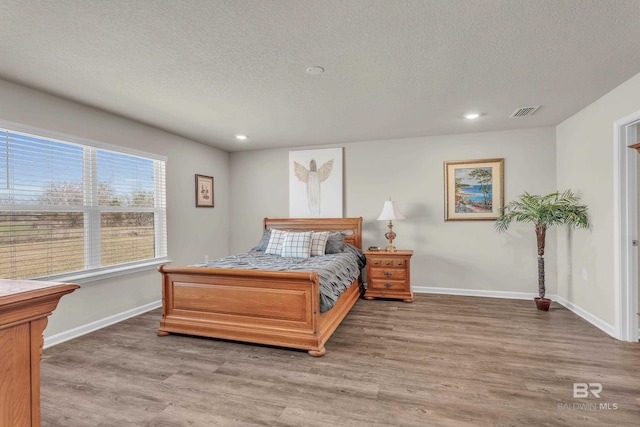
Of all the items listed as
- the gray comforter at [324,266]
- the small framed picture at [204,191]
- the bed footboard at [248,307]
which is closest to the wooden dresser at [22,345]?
the bed footboard at [248,307]

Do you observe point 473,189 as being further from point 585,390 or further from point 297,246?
point 585,390

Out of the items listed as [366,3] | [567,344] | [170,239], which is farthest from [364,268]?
[366,3]

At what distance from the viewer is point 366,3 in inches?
67.4

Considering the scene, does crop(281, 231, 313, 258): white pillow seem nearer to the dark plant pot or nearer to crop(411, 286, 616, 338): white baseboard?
crop(411, 286, 616, 338): white baseboard

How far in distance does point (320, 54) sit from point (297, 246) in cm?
253

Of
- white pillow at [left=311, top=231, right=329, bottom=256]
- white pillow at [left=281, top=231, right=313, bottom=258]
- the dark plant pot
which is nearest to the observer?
the dark plant pot

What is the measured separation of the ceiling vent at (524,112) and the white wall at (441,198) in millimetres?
724

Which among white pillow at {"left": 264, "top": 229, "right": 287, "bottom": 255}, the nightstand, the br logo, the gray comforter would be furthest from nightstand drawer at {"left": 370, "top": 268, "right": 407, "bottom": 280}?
the br logo

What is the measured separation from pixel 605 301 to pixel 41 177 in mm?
5628

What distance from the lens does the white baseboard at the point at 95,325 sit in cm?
290

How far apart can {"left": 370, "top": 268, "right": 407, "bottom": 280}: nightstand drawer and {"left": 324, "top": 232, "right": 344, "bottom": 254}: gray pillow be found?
56 centimetres

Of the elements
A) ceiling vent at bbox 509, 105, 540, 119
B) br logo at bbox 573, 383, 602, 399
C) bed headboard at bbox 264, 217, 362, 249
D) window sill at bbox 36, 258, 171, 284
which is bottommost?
br logo at bbox 573, 383, 602, 399

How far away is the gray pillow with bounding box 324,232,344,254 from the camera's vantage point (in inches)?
169

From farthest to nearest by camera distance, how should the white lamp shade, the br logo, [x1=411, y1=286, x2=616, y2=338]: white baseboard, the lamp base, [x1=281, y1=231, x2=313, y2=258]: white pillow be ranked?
the lamp base
the white lamp shade
[x1=281, y1=231, x2=313, y2=258]: white pillow
[x1=411, y1=286, x2=616, y2=338]: white baseboard
the br logo
